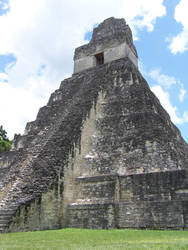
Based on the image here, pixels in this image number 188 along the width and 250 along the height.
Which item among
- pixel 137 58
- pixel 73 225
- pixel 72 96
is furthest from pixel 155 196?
pixel 137 58

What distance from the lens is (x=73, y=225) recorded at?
31.1 feet

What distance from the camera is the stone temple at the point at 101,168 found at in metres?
8.70

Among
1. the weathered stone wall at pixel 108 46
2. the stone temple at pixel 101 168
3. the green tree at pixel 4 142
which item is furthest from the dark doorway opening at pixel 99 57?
the green tree at pixel 4 142

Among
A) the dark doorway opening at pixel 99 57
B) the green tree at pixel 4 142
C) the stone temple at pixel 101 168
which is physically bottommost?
the stone temple at pixel 101 168

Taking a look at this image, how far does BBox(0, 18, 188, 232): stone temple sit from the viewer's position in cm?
870

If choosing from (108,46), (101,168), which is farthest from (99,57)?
(101,168)

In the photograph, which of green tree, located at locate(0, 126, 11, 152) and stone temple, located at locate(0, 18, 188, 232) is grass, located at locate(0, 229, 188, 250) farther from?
green tree, located at locate(0, 126, 11, 152)

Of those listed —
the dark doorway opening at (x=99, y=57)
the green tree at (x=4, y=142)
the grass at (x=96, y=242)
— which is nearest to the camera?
the grass at (x=96, y=242)

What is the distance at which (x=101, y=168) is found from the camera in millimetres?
10773

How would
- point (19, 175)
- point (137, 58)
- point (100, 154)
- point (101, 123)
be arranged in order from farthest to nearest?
point (137, 58)
point (101, 123)
point (100, 154)
point (19, 175)

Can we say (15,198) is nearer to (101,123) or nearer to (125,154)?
(125,154)

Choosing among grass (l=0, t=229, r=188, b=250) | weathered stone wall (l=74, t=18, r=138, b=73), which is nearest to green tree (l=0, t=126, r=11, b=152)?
weathered stone wall (l=74, t=18, r=138, b=73)

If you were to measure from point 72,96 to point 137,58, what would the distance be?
6.23 meters

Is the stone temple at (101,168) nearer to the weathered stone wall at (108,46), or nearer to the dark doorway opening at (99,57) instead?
the weathered stone wall at (108,46)
